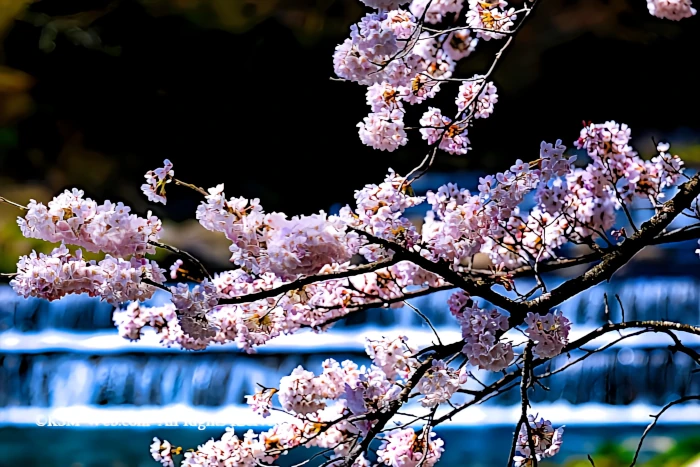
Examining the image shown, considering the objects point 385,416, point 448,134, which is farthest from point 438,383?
point 448,134

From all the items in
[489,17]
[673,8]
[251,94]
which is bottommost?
[489,17]

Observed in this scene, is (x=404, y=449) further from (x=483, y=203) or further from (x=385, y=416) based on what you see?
(x=483, y=203)

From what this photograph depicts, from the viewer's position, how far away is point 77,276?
75 centimetres

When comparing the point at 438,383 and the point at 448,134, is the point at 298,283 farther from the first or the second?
the point at 448,134

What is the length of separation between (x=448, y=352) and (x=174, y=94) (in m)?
2.12

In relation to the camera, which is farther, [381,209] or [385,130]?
[385,130]

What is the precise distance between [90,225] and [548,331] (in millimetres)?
437

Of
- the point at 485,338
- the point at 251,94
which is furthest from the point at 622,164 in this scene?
the point at 251,94

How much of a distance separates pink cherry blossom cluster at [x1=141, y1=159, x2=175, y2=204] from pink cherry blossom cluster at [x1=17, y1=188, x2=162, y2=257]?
0.13ft

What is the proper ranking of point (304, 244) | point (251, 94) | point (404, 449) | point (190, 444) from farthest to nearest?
point (251, 94) < point (190, 444) < point (404, 449) < point (304, 244)

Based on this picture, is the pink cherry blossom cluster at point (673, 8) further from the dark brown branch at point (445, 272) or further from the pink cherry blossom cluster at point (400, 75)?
the dark brown branch at point (445, 272)

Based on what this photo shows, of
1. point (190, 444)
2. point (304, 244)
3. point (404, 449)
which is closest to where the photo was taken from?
point (304, 244)

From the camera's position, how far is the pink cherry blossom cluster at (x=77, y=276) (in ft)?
2.42

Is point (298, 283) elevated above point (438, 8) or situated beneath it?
situated beneath
